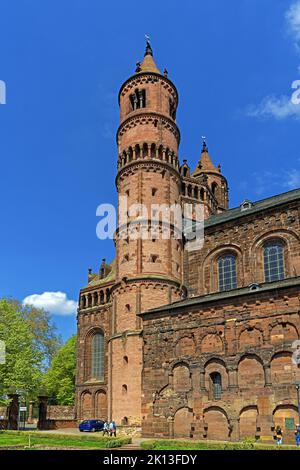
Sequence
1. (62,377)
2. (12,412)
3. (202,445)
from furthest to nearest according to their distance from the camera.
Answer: (62,377) < (12,412) < (202,445)

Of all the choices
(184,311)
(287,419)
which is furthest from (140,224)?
(287,419)

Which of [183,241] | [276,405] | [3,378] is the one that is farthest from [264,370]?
[3,378]

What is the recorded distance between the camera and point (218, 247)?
42.0 m

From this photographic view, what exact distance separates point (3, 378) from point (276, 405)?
26864mm

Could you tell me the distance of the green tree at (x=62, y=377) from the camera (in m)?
67.7

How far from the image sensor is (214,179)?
68188 mm

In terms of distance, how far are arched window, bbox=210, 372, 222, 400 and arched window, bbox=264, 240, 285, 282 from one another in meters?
9.73

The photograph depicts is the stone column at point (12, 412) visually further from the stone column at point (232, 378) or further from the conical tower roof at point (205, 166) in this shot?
the conical tower roof at point (205, 166)

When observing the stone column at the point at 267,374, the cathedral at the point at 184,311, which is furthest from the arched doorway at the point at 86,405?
the stone column at the point at 267,374

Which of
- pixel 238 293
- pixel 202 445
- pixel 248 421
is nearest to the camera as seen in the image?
pixel 202 445

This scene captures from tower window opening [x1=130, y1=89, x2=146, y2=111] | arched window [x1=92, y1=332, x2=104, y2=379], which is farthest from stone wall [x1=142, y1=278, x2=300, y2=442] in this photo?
tower window opening [x1=130, y1=89, x2=146, y2=111]

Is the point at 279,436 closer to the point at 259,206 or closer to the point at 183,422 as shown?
the point at 183,422

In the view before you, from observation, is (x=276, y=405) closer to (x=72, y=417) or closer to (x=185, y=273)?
(x=185, y=273)

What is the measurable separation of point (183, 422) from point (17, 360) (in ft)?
63.7
